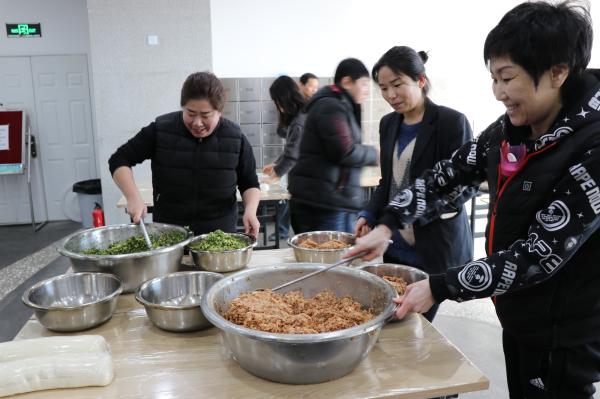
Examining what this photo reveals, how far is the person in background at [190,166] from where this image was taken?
2246mm

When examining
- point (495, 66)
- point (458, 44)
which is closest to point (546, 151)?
point (495, 66)

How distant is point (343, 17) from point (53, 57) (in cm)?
392

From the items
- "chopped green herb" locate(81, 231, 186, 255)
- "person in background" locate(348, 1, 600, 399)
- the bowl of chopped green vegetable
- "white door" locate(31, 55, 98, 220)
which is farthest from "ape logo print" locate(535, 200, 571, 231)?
"white door" locate(31, 55, 98, 220)

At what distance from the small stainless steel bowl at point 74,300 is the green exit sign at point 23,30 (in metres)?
5.66

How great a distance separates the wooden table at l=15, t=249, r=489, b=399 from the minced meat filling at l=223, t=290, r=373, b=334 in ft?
0.40

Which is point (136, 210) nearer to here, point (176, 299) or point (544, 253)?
point (176, 299)

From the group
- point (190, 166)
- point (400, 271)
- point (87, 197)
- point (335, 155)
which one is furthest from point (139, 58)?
point (400, 271)

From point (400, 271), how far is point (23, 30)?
6294 mm

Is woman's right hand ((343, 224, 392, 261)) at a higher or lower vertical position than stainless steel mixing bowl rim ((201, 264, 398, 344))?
higher

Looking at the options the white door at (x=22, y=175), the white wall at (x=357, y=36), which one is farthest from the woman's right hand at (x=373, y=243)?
the white door at (x=22, y=175)

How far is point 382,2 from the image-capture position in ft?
20.4

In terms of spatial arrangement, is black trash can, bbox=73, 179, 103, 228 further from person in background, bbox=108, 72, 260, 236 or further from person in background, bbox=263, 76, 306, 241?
person in background, bbox=108, 72, 260, 236

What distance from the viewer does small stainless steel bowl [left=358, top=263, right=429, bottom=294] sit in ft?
5.36

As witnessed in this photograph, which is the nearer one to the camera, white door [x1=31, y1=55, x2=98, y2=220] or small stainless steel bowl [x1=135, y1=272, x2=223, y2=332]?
small stainless steel bowl [x1=135, y1=272, x2=223, y2=332]
